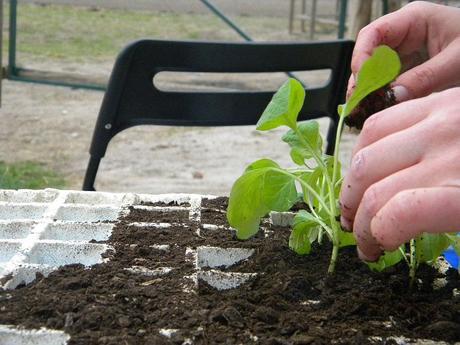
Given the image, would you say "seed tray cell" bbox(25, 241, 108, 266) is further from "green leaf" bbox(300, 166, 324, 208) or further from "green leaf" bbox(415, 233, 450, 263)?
"green leaf" bbox(415, 233, 450, 263)

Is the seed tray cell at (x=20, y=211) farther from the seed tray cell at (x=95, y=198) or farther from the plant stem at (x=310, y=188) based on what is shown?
the plant stem at (x=310, y=188)

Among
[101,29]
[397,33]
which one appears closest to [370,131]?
[397,33]

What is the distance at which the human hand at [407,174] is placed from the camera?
694 mm

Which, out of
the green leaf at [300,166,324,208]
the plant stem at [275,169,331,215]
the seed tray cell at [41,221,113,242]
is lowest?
the seed tray cell at [41,221,113,242]

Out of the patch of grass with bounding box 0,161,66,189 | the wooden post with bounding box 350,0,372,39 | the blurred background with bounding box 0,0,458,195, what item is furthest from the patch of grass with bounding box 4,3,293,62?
the wooden post with bounding box 350,0,372,39

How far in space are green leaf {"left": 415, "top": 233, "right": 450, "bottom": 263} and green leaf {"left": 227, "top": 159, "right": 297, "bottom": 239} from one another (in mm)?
181

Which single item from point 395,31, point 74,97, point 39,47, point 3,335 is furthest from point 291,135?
point 39,47

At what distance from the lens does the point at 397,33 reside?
1.10 meters

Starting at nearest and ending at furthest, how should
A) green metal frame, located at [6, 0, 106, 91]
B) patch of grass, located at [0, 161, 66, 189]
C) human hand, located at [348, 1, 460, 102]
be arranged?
human hand, located at [348, 1, 460, 102] < patch of grass, located at [0, 161, 66, 189] < green metal frame, located at [6, 0, 106, 91]

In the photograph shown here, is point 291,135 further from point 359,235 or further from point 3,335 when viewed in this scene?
point 3,335

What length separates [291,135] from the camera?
1043mm

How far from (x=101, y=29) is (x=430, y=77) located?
A: 344 inches

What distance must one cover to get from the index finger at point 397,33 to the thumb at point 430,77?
62mm

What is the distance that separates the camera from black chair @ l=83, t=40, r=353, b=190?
177 cm
